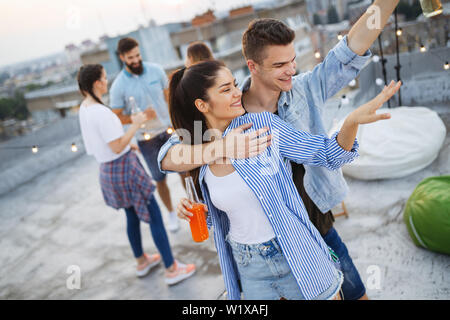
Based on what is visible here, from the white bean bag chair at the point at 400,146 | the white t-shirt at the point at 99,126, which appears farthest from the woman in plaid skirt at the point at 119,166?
the white bean bag chair at the point at 400,146

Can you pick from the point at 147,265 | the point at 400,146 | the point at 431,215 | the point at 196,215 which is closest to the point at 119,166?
the point at 147,265

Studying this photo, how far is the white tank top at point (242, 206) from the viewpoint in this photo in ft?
3.93

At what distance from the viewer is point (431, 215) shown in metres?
1.95

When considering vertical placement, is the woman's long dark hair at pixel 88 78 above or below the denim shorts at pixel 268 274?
above

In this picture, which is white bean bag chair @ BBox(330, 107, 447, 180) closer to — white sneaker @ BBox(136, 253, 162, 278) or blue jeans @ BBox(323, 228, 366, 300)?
blue jeans @ BBox(323, 228, 366, 300)

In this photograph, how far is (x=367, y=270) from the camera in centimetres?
215

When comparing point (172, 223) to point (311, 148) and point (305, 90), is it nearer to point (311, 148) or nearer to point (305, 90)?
point (305, 90)

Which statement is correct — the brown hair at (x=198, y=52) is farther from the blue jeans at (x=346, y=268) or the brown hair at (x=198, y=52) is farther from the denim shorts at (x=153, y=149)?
the blue jeans at (x=346, y=268)

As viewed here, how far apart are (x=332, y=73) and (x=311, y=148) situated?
0.44 meters

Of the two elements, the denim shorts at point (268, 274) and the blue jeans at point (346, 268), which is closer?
the denim shorts at point (268, 274)

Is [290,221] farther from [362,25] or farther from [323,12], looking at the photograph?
[323,12]

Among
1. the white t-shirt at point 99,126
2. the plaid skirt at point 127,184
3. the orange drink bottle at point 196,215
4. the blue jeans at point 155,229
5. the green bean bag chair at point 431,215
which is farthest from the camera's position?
the blue jeans at point 155,229

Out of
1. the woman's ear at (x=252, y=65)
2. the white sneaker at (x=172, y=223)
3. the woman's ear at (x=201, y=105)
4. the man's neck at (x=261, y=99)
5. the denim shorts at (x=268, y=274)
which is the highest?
the woman's ear at (x=252, y=65)
